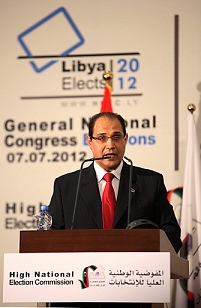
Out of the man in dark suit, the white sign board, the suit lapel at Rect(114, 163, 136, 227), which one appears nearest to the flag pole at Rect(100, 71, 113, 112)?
the man in dark suit

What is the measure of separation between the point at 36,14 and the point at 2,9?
0.35m

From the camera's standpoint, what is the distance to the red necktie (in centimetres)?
382

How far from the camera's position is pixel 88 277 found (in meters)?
2.81

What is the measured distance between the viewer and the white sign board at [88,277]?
2766 mm

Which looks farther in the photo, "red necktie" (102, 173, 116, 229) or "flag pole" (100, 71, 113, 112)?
"flag pole" (100, 71, 113, 112)

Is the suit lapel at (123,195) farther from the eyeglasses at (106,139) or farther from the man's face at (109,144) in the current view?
the eyeglasses at (106,139)

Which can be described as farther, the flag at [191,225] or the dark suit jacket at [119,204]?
the flag at [191,225]

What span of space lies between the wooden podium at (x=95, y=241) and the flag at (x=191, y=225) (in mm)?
2434

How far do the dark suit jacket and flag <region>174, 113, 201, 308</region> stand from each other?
1.50 meters

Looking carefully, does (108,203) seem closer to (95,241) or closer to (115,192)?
(115,192)

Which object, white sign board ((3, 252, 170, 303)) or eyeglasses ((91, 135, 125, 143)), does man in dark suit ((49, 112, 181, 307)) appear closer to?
eyeglasses ((91, 135, 125, 143))

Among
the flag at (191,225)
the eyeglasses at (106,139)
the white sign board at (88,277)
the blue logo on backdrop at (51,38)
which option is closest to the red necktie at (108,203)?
the eyeglasses at (106,139)

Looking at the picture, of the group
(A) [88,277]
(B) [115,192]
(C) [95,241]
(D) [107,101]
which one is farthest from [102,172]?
(D) [107,101]

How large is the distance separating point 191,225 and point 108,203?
Result: 1.73m
